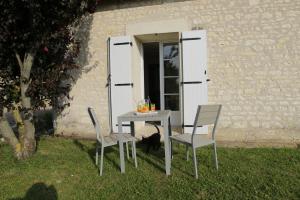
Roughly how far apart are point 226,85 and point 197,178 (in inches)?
115

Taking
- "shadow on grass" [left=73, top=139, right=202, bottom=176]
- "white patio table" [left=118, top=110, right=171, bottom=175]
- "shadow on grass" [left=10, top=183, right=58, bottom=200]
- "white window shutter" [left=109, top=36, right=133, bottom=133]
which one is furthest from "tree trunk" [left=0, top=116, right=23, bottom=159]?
"white window shutter" [left=109, top=36, right=133, bottom=133]

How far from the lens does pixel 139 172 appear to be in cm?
440

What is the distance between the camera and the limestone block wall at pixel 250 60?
6.12 m

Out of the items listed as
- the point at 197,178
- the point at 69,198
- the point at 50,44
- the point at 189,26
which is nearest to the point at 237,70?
the point at 189,26

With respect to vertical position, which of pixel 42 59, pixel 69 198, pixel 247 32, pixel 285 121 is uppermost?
pixel 247 32

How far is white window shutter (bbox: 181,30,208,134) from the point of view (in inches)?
257

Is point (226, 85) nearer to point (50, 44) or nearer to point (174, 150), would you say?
point (174, 150)

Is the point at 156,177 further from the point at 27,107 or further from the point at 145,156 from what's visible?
the point at 27,107

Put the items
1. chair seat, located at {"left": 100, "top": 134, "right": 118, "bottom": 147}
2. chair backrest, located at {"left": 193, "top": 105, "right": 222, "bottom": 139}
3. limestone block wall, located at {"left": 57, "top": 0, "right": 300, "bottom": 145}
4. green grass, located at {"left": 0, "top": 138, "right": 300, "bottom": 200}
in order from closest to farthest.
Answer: green grass, located at {"left": 0, "top": 138, "right": 300, "bottom": 200} < chair backrest, located at {"left": 193, "top": 105, "right": 222, "bottom": 139} < chair seat, located at {"left": 100, "top": 134, "right": 118, "bottom": 147} < limestone block wall, located at {"left": 57, "top": 0, "right": 300, "bottom": 145}

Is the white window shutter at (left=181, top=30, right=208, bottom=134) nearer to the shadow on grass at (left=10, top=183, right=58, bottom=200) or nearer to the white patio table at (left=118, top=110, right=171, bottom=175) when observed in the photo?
the white patio table at (left=118, top=110, right=171, bottom=175)

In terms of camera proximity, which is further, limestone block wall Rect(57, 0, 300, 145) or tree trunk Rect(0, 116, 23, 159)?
limestone block wall Rect(57, 0, 300, 145)

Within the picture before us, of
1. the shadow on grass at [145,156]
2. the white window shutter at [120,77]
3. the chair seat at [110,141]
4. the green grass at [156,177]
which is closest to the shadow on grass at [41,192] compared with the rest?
the green grass at [156,177]

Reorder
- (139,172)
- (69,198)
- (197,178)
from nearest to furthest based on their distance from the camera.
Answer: (69,198), (197,178), (139,172)

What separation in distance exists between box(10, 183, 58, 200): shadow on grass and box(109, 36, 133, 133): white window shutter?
122 inches
